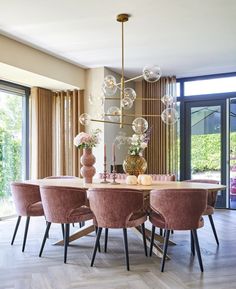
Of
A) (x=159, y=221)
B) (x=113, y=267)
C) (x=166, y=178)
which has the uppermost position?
(x=166, y=178)

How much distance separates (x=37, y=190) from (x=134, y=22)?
97.6 inches

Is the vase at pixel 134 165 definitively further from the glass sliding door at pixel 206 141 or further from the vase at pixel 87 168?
the glass sliding door at pixel 206 141

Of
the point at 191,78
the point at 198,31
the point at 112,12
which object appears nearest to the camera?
the point at 112,12

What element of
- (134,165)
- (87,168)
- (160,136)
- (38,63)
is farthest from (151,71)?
(160,136)

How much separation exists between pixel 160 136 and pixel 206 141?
A: 39.3 inches

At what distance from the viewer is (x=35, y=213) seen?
157 inches

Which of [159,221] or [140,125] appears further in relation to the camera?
[140,125]

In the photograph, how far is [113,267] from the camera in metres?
3.36

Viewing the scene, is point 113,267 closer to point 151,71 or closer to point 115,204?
point 115,204

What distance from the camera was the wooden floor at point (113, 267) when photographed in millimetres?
2953

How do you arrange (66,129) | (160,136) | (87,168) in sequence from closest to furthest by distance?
(87,168)
(66,129)
(160,136)

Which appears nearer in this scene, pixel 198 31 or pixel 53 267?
pixel 53 267

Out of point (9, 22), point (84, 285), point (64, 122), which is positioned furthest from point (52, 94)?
point (84, 285)

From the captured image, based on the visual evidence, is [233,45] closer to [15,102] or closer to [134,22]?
[134,22]
